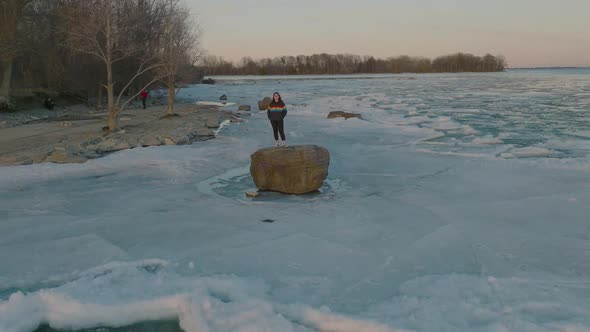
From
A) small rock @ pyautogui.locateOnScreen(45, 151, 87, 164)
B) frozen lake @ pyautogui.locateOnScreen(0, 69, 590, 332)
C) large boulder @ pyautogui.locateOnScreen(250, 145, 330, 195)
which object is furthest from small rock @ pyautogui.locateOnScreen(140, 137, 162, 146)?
large boulder @ pyautogui.locateOnScreen(250, 145, 330, 195)

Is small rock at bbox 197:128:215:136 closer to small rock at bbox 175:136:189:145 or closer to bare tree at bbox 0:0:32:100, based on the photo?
small rock at bbox 175:136:189:145

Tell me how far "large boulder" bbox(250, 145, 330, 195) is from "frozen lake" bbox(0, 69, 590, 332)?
11.9 inches

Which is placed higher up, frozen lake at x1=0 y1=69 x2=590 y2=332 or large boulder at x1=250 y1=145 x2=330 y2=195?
large boulder at x1=250 y1=145 x2=330 y2=195

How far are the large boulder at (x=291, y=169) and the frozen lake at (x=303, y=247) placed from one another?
0.99ft

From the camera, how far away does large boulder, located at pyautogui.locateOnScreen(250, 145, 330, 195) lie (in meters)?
8.42

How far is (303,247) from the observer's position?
5887 mm

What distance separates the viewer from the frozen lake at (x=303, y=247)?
4.35m

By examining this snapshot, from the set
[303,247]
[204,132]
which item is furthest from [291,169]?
[204,132]

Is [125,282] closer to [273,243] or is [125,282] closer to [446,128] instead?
[273,243]

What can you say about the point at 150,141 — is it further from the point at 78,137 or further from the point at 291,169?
the point at 291,169

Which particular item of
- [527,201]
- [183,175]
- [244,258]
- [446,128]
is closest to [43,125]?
[183,175]

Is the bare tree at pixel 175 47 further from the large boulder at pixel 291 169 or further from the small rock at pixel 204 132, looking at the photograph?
the large boulder at pixel 291 169

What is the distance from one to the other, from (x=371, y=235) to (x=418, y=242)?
639 millimetres

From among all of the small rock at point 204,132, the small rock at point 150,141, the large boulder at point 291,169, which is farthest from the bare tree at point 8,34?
the large boulder at point 291,169
